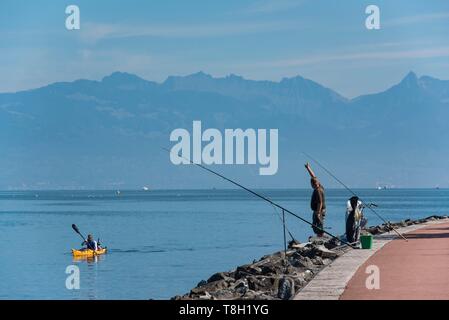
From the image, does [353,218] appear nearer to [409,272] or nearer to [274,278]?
[274,278]

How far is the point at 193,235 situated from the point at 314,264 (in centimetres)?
5073

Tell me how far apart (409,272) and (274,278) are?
2.97 m

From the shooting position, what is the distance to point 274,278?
20984 millimetres

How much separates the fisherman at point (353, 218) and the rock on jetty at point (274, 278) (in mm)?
384

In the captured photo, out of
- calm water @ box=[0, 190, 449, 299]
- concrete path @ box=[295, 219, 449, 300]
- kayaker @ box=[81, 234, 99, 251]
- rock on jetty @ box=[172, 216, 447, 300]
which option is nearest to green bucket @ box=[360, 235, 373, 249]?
concrete path @ box=[295, 219, 449, 300]

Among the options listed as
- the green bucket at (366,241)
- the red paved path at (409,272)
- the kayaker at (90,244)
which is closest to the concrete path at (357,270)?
the red paved path at (409,272)

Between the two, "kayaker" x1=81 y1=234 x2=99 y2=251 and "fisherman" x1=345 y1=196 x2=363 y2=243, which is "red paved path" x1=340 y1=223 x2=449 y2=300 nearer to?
"fisherman" x1=345 y1=196 x2=363 y2=243

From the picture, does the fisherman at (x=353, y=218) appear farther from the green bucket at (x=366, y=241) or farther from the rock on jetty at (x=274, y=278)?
the green bucket at (x=366, y=241)

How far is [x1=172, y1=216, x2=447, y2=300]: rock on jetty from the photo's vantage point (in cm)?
1823

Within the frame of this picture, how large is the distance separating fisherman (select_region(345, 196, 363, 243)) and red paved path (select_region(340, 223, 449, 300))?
3.01 ft
